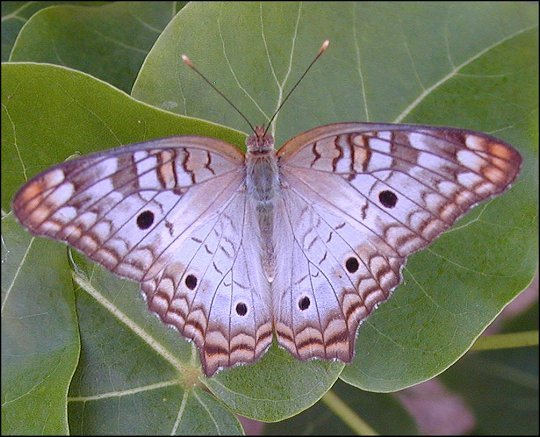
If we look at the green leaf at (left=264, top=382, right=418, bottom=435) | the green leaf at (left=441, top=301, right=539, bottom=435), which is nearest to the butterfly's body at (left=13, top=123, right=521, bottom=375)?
the green leaf at (left=264, top=382, right=418, bottom=435)

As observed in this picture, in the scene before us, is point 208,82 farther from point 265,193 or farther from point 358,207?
point 358,207

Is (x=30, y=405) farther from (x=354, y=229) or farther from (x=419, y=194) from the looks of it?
(x=419, y=194)

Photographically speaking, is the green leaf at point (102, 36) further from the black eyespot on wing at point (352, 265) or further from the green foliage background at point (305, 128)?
the black eyespot on wing at point (352, 265)

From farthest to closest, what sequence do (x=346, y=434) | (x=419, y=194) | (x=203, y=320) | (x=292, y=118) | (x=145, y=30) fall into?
(x=346, y=434) → (x=145, y=30) → (x=292, y=118) → (x=203, y=320) → (x=419, y=194)

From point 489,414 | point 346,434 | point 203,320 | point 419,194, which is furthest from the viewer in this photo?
point 489,414

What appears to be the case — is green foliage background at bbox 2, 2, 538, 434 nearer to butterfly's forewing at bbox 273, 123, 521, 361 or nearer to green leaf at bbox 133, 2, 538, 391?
green leaf at bbox 133, 2, 538, 391

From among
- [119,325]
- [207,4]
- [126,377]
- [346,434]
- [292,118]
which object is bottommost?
[346,434]

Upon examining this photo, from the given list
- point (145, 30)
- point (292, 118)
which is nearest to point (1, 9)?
point (145, 30)
